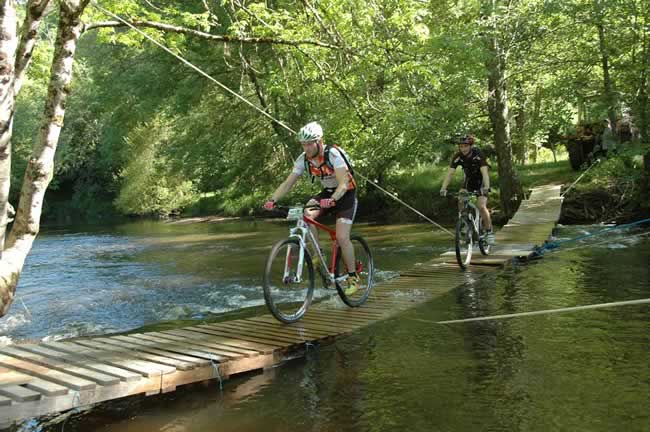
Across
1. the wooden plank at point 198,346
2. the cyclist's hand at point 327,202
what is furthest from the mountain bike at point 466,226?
the wooden plank at point 198,346

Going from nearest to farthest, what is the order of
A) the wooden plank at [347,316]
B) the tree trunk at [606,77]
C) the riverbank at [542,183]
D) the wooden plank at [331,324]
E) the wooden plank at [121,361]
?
the wooden plank at [121,361], the wooden plank at [331,324], the wooden plank at [347,316], the tree trunk at [606,77], the riverbank at [542,183]

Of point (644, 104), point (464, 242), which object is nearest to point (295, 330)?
point (464, 242)

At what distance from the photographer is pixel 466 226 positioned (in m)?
10.6

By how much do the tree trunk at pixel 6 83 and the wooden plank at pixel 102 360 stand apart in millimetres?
1101

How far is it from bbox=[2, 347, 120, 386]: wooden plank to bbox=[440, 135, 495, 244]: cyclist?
7.03 meters

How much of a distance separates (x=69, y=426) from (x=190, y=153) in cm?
2367

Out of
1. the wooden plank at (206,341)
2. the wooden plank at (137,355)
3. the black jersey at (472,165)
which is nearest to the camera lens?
the wooden plank at (137,355)

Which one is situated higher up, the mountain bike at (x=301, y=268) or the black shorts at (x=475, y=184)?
the black shorts at (x=475, y=184)

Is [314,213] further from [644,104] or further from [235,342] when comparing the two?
[644,104]

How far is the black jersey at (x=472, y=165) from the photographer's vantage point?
10719 mm

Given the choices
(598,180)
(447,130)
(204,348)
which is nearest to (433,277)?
(204,348)

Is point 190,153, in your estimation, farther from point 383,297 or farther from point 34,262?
point 383,297

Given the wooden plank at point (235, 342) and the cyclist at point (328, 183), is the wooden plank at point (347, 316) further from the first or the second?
the wooden plank at point (235, 342)

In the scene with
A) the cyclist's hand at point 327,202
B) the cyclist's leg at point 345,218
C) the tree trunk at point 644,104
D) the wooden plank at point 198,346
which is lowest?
the wooden plank at point 198,346
